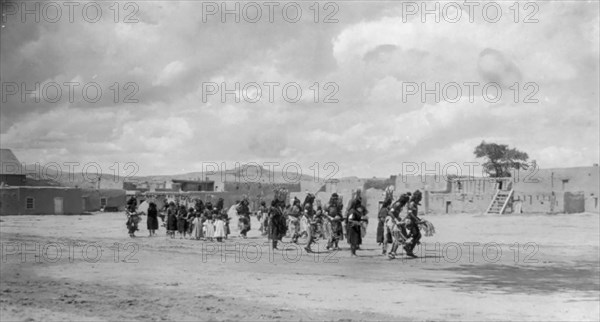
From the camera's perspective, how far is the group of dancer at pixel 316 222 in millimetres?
16422

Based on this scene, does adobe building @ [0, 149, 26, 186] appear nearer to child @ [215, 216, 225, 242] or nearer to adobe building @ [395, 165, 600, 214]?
Result: adobe building @ [395, 165, 600, 214]

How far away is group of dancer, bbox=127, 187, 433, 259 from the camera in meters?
16.4

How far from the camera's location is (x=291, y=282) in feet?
39.4

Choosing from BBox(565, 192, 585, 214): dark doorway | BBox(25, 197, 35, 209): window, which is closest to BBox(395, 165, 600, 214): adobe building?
BBox(565, 192, 585, 214): dark doorway

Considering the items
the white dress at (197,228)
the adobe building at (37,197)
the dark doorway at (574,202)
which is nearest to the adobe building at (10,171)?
the adobe building at (37,197)

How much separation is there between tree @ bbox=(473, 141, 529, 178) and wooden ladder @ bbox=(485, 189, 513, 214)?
2704cm

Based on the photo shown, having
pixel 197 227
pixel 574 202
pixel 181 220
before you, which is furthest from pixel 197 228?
pixel 574 202

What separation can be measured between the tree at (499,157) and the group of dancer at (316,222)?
46.3 m

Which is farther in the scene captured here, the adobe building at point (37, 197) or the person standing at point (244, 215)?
the adobe building at point (37, 197)

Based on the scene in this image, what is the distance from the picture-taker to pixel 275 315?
914 cm

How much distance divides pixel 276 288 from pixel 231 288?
2.53ft

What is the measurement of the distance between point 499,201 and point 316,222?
25045mm

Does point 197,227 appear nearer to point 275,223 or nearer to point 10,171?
point 275,223

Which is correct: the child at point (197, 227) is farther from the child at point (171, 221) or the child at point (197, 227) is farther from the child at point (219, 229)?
the child at point (219, 229)
